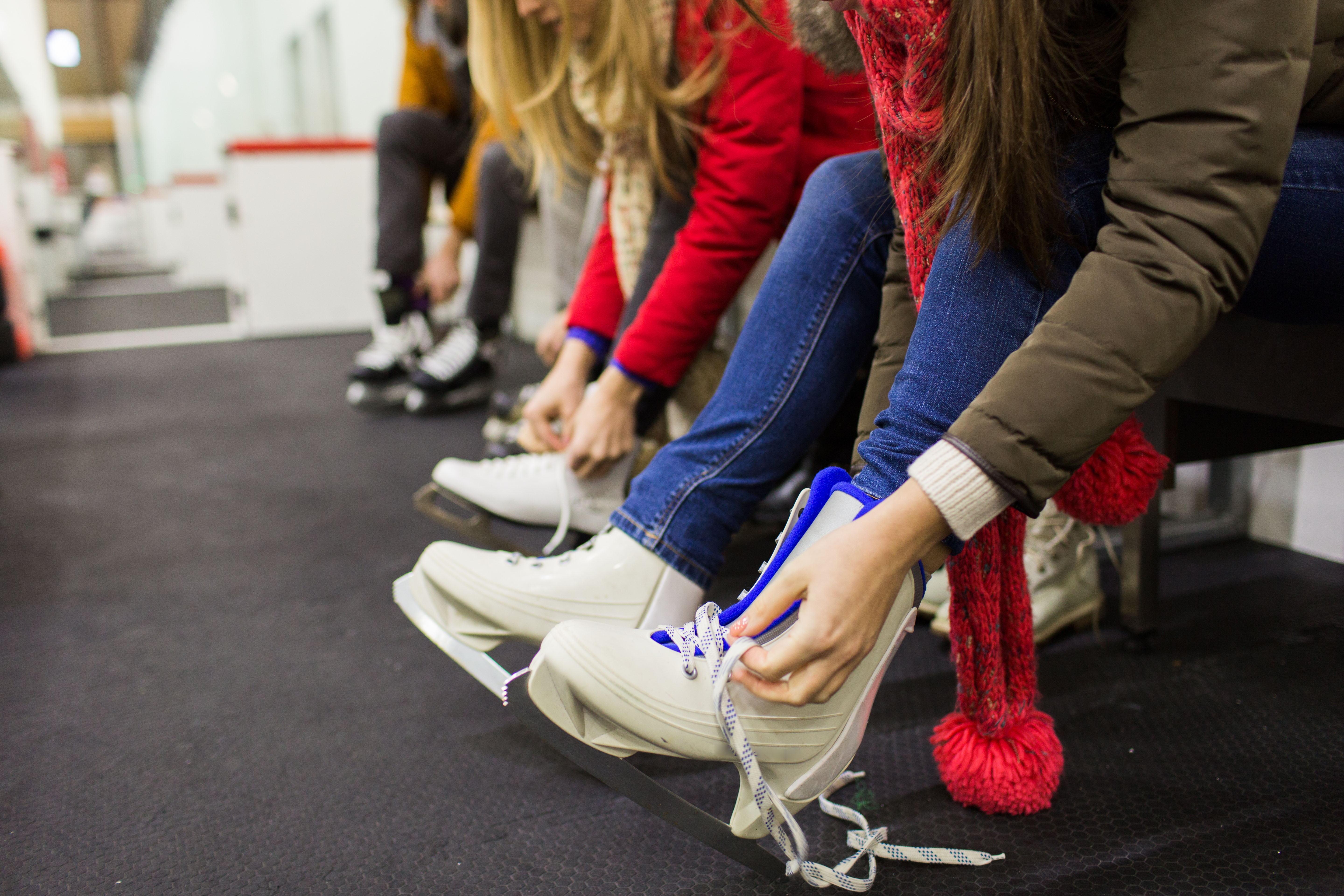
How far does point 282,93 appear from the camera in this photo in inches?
221

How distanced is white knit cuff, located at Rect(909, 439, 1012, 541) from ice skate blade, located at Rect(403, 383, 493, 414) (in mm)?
1487

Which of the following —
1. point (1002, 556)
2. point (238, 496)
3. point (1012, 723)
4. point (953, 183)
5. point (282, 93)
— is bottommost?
point (238, 496)

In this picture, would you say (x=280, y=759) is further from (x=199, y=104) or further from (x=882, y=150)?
(x=199, y=104)

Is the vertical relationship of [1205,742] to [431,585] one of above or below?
below

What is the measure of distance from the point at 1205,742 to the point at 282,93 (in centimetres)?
638

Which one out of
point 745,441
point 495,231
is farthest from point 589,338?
point 495,231

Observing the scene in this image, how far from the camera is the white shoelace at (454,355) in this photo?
1.70 metres

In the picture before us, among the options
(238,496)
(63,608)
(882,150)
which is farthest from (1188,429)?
(238,496)

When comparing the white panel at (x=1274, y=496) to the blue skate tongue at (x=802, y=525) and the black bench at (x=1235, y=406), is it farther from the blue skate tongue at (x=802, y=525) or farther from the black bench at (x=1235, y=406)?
the blue skate tongue at (x=802, y=525)

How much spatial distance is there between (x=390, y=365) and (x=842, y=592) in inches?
63.9

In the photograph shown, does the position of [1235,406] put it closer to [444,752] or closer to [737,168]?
[737,168]

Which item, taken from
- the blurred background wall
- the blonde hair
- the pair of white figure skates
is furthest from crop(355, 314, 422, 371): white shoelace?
the pair of white figure skates

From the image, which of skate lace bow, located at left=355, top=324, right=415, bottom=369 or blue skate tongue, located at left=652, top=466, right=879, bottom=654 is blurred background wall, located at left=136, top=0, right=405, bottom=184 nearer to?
skate lace bow, located at left=355, top=324, right=415, bottom=369

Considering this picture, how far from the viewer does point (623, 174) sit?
0.85 m
